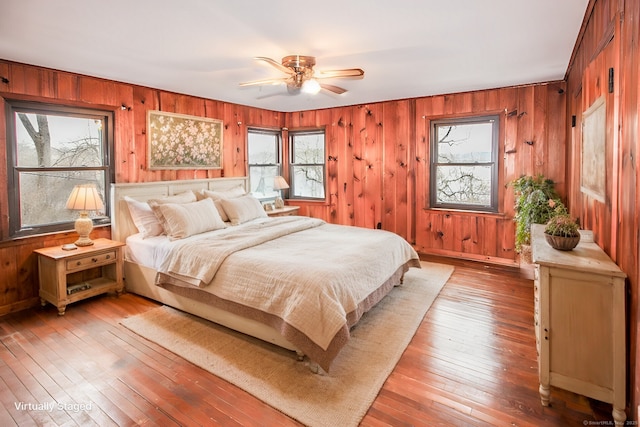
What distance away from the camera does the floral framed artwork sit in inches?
177

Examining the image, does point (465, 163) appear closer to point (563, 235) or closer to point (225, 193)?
point (563, 235)

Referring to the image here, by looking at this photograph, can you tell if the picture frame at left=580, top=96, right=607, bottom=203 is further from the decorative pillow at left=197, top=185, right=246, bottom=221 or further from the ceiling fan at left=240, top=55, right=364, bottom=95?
the decorative pillow at left=197, top=185, right=246, bottom=221

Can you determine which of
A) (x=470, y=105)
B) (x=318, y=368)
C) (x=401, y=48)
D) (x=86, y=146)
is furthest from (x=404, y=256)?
(x=86, y=146)

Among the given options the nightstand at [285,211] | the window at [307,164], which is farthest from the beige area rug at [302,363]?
the window at [307,164]

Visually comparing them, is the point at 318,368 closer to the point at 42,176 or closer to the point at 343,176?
the point at 42,176

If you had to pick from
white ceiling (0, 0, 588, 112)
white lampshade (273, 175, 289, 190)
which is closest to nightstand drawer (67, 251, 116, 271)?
white ceiling (0, 0, 588, 112)

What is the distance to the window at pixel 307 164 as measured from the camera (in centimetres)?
644

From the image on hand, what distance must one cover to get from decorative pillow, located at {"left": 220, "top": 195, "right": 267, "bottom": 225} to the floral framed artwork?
901mm

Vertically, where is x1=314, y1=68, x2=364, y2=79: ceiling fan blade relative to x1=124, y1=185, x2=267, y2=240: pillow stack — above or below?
above

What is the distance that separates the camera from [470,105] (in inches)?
195

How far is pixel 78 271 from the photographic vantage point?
145 inches

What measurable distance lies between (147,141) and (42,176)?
1.19 meters

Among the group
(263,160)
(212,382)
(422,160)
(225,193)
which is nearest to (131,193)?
(225,193)

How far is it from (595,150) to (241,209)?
3658 mm
